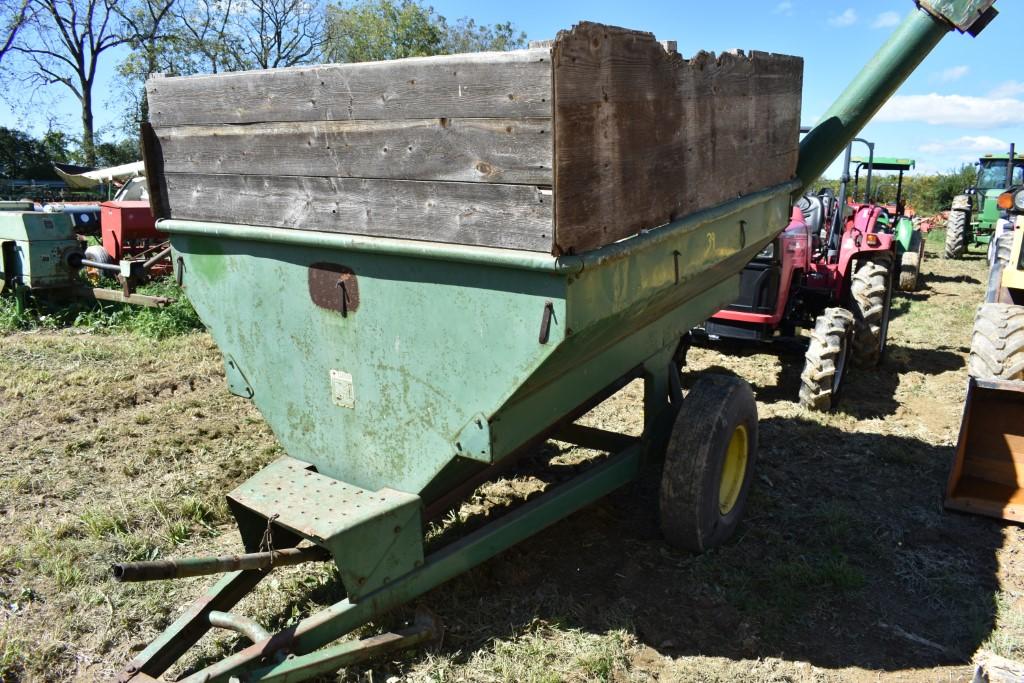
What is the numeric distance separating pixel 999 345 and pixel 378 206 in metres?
4.05

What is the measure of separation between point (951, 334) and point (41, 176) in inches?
1287

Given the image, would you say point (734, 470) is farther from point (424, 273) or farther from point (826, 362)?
point (424, 273)

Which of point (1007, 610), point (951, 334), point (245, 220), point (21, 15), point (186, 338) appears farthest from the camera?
point (21, 15)

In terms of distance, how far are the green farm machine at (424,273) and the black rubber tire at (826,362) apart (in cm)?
228

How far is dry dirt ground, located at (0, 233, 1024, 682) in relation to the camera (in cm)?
304

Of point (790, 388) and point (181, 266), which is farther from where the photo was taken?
point (790, 388)

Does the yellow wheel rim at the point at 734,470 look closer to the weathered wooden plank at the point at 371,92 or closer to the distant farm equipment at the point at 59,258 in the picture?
the weathered wooden plank at the point at 371,92

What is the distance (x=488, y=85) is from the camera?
2.37 metres

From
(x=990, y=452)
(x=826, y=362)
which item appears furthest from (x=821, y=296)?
(x=990, y=452)

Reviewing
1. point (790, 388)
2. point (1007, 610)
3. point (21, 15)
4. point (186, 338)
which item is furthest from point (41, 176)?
point (1007, 610)

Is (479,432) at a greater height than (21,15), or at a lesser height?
lesser

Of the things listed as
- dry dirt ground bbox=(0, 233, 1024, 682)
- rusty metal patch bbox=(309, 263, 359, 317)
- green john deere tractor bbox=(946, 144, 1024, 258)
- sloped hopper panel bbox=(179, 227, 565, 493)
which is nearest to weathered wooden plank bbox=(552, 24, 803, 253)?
sloped hopper panel bbox=(179, 227, 565, 493)

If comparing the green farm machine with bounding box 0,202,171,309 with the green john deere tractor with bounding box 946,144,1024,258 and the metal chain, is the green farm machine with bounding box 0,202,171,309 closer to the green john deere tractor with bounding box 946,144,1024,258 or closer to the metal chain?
the metal chain

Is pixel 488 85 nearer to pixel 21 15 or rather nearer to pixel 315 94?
pixel 315 94
